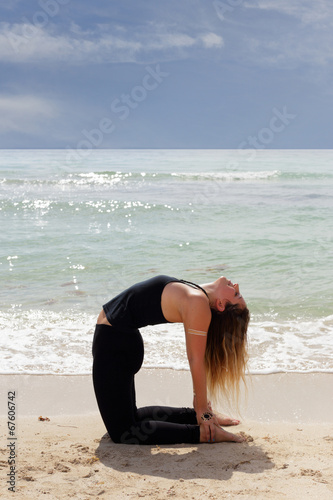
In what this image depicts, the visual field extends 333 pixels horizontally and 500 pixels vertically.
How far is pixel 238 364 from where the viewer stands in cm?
339

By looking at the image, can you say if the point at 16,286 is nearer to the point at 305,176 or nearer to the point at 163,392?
the point at 163,392

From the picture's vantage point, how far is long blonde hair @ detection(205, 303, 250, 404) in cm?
329

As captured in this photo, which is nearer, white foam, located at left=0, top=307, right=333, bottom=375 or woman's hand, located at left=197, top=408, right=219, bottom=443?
woman's hand, located at left=197, top=408, right=219, bottom=443

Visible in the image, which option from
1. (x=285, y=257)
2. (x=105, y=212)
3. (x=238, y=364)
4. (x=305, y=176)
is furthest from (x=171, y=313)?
(x=305, y=176)

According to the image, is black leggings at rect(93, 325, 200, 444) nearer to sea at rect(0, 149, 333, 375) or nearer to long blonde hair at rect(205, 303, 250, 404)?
long blonde hair at rect(205, 303, 250, 404)

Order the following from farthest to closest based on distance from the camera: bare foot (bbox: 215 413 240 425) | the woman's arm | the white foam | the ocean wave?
the ocean wave → the white foam → bare foot (bbox: 215 413 240 425) → the woman's arm

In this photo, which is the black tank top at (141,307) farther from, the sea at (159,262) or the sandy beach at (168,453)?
the sea at (159,262)

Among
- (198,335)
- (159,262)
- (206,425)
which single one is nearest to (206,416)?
(206,425)

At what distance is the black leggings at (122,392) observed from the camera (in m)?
3.32

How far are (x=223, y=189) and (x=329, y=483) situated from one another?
2114cm

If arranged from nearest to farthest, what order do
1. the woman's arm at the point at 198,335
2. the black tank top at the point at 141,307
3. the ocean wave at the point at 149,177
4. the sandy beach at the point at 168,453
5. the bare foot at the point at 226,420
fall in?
the sandy beach at the point at 168,453, the woman's arm at the point at 198,335, the black tank top at the point at 141,307, the bare foot at the point at 226,420, the ocean wave at the point at 149,177

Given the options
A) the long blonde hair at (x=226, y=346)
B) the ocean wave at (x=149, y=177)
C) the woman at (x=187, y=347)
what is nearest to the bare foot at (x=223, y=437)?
the woman at (x=187, y=347)

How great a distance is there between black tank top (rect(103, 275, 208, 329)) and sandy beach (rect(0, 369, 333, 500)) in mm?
801

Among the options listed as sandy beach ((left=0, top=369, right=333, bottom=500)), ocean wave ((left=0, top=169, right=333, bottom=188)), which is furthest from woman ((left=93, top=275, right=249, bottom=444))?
ocean wave ((left=0, top=169, right=333, bottom=188))
